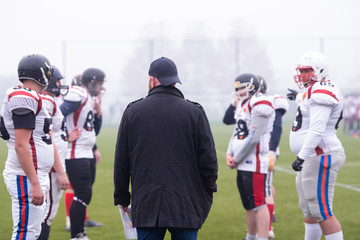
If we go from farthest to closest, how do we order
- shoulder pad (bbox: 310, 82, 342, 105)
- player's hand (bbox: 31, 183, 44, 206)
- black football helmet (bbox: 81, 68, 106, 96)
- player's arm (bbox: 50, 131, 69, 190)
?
black football helmet (bbox: 81, 68, 106, 96) → shoulder pad (bbox: 310, 82, 342, 105) → player's arm (bbox: 50, 131, 69, 190) → player's hand (bbox: 31, 183, 44, 206)

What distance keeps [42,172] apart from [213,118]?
3598cm

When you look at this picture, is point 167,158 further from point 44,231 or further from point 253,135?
point 253,135

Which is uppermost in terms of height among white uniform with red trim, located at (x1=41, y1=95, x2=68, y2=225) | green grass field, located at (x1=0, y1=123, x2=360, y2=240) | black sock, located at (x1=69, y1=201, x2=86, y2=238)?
white uniform with red trim, located at (x1=41, y1=95, x2=68, y2=225)

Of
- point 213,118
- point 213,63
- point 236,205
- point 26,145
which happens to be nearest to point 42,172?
point 26,145

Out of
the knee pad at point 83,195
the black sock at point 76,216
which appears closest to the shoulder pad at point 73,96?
the knee pad at point 83,195

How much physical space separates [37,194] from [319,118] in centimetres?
246

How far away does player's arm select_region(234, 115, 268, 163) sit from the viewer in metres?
5.48

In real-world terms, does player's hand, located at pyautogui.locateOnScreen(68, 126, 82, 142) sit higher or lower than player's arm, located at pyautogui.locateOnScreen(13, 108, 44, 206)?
lower

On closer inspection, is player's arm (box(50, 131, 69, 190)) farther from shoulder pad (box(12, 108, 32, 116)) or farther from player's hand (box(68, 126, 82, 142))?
player's hand (box(68, 126, 82, 142))

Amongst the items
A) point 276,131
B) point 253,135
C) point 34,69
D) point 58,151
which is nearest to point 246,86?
point 253,135

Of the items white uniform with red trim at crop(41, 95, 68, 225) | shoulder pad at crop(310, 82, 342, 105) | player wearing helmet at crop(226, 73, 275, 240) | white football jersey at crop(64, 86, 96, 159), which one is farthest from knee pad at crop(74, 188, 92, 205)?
shoulder pad at crop(310, 82, 342, 105)

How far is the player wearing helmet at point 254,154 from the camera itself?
5484 mm

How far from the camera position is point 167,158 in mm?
3354

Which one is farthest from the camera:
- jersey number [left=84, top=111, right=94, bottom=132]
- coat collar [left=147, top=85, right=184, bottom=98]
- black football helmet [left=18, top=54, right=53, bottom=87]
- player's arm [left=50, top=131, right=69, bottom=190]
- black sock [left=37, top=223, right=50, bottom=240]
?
jersey number [left=84, top=111, right=94, bottom=132]
